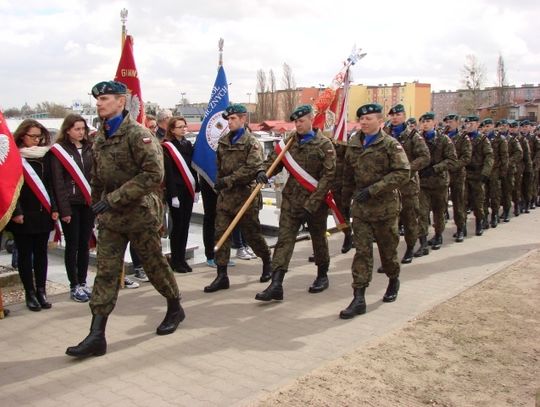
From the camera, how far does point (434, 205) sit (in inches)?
335

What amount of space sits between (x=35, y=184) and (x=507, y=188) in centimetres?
928

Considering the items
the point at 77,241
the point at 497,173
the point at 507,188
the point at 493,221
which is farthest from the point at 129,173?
the point at 507,188

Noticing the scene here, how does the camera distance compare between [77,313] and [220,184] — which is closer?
[77,313]

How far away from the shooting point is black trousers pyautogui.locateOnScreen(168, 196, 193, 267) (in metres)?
6.96

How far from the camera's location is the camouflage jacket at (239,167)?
614cm

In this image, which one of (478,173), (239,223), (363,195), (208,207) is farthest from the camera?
(478,173)

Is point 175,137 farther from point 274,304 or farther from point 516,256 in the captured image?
point 516,256

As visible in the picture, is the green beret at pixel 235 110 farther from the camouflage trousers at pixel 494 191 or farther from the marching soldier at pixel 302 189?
the camouflage trousers at pixel 494 191

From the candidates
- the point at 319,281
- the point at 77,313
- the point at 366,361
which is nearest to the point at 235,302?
the point at 319,281

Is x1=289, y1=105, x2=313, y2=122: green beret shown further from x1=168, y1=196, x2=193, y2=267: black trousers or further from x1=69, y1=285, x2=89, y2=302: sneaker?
x1=69, y1=285, x2=89, y2=302: sneaker

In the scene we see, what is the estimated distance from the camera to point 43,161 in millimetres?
5586

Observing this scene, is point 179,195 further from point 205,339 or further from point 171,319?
point 205,339

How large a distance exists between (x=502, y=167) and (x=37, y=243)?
8.67m

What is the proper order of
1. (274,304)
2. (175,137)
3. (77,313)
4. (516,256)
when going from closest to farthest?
(77,313)
(274,304)
(175,137)
(516,256)
